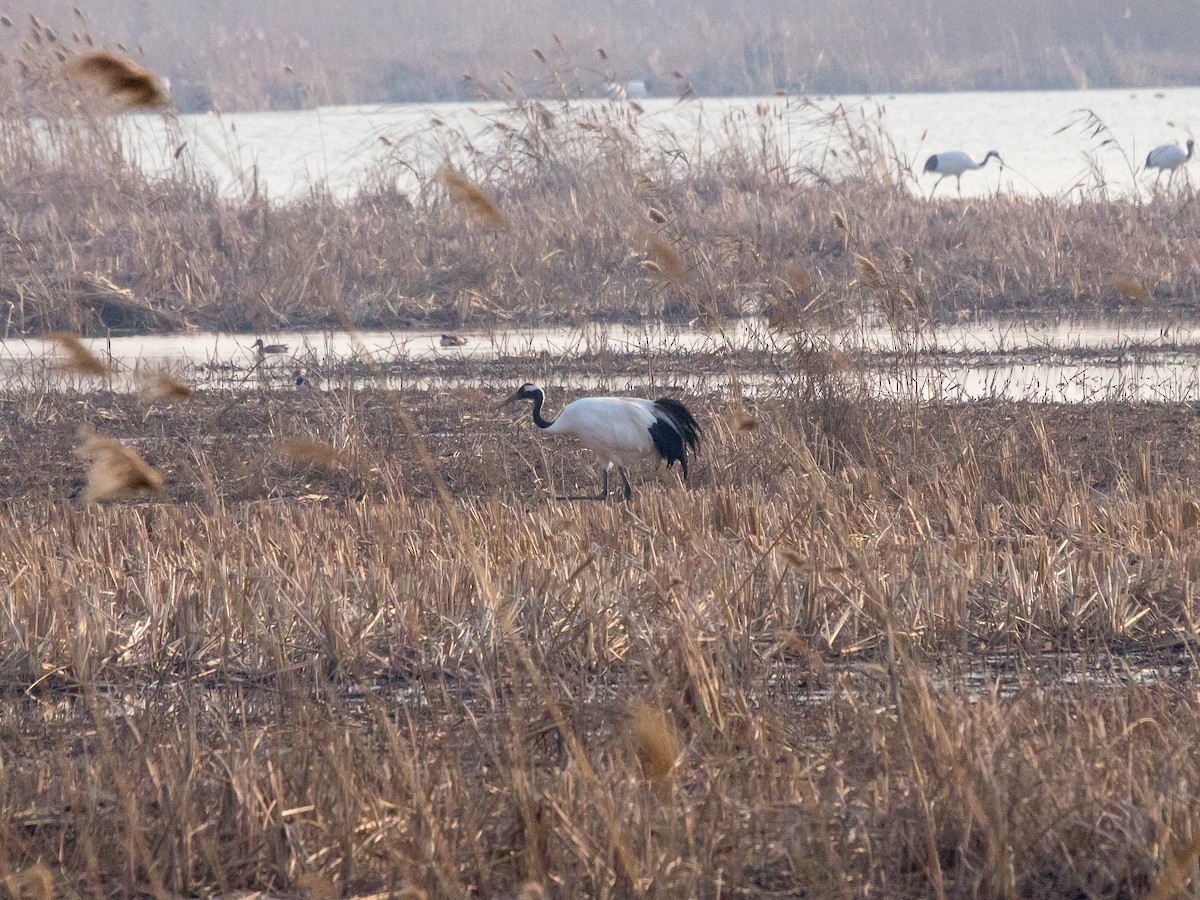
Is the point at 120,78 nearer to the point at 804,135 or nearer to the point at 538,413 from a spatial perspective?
the point at 538,413

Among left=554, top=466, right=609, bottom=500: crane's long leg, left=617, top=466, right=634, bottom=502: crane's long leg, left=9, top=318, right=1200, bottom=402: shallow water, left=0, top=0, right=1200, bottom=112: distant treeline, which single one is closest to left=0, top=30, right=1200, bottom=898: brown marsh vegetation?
left=554, top=466, right=609, bottom=500: crane's long leg

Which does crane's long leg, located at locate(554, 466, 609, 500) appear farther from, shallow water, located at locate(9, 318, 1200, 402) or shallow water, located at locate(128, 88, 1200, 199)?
shallow water, located at locate(128, 88, 1200, 199)

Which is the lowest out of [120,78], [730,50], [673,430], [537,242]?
[673,430]

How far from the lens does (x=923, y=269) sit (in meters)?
11.5

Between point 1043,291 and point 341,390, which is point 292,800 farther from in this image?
point 1043,291

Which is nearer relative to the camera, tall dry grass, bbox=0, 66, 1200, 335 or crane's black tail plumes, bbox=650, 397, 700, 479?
crane's black tail plumes, bbox=650, 397, 700, 479

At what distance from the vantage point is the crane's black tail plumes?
Answer: 19.5 ft

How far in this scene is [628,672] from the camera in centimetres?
374

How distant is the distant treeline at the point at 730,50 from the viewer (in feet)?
108

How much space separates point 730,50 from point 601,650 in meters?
32.4

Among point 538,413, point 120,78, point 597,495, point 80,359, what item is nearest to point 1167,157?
point 538,413

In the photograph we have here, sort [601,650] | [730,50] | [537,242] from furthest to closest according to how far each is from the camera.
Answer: [730,50] → [537,242] → [601,650]

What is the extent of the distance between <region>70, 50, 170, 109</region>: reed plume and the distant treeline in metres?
28.4

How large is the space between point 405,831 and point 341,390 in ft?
17.7
